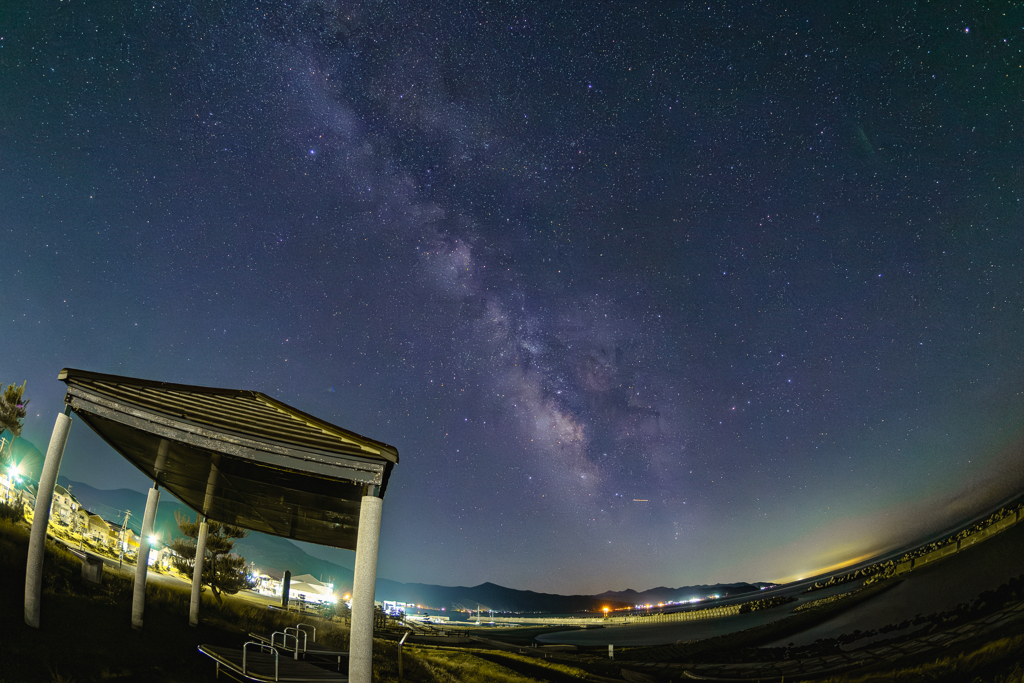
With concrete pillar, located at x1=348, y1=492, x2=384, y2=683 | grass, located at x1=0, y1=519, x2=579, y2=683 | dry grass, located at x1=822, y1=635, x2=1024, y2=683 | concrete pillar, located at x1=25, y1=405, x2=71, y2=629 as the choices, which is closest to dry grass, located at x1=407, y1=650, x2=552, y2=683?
grass, located at x1=0, y1=519, x2=579, y2=683

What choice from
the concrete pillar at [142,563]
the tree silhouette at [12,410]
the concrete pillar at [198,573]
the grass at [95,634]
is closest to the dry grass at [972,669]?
the grass at [95,634]

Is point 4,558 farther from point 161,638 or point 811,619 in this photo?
point 811,619

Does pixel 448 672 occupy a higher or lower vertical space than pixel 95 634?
lower

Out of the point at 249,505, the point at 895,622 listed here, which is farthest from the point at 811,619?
the point at 249,505

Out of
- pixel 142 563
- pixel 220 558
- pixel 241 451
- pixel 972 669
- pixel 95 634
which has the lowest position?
pixel 972 669

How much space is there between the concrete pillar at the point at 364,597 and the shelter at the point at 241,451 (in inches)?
0.5

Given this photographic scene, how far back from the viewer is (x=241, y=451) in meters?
6.50

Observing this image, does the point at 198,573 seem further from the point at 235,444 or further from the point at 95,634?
the point at 235,444

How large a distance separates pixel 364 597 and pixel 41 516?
213 inches

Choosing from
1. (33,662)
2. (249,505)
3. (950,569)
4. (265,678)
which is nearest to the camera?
(33,662)

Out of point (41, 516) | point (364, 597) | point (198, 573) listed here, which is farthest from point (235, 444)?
point (198, 573)

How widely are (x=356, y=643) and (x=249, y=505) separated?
23.6 ft

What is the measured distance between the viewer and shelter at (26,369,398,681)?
6.31 meters

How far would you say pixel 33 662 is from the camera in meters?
6.60
